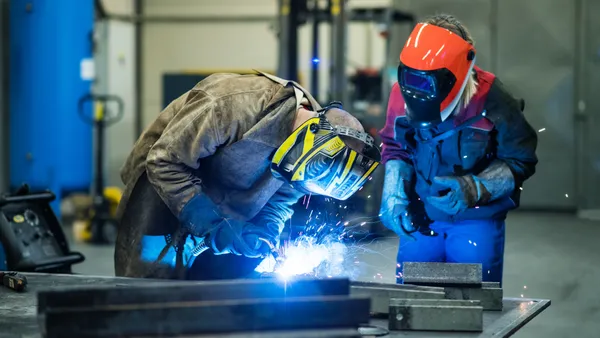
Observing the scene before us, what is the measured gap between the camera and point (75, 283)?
116 inches

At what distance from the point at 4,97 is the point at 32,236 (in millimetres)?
4274

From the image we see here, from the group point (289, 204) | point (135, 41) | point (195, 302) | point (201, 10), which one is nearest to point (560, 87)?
point (201, 10)

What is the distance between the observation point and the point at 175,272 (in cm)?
337

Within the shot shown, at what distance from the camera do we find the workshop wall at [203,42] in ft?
41.0

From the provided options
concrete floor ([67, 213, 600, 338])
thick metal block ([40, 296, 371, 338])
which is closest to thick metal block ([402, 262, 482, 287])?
thick metal block ([40, 296, 371, 338])

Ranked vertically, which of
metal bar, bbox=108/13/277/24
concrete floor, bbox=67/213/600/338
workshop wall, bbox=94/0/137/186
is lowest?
concrete floor, bbox=67/213/600/338

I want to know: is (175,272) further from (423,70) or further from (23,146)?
(23,146)

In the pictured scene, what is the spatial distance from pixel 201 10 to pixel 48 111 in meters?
5.08

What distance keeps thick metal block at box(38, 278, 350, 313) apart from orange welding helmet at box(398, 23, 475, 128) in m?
1.34

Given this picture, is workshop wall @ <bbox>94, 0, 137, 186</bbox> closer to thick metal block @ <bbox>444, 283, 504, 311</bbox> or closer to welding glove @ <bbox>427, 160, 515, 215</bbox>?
welding glove @ <bbox>427, 160, 515, 215</bbox>

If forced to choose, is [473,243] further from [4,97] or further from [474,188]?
[4,97]

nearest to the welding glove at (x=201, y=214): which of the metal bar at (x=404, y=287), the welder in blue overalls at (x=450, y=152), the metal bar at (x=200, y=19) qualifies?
the metal bar at (x=404, y=287)

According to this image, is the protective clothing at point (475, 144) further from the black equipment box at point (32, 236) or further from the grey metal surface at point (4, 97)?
the grey metal surface at point (4, 97)

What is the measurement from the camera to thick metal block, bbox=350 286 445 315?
8.20 ft
